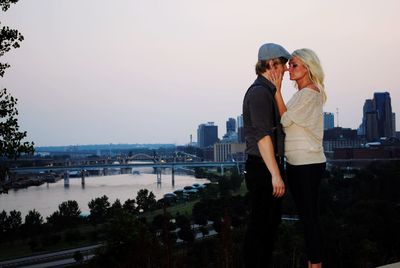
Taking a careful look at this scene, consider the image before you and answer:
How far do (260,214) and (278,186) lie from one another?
12cm

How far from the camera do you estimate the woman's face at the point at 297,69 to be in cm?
158

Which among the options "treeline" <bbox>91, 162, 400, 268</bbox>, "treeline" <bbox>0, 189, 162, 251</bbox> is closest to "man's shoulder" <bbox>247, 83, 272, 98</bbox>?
"treeline" <bbox>91, 162, 400, 268</bbox>

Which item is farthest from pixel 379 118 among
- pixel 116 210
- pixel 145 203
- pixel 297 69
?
pixel 297 69

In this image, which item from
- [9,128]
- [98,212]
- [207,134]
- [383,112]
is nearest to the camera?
[9,128]

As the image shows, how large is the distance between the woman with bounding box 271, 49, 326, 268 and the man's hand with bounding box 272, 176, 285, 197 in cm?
12

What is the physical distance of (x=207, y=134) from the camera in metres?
75.8

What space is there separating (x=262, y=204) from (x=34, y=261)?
42.1 feet

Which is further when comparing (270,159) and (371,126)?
(371,126)

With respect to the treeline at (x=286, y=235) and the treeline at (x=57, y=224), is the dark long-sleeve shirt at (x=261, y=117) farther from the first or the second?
the treeline at (x=57, y=224)

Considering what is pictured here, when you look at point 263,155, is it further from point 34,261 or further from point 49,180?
point 49,180

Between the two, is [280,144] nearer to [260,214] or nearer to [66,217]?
[260,214]

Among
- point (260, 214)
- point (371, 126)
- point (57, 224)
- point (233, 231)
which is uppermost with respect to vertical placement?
point (371, 126)

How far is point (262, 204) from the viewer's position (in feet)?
4.96

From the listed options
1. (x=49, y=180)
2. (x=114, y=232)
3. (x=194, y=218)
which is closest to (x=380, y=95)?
(x=49, y=180)
